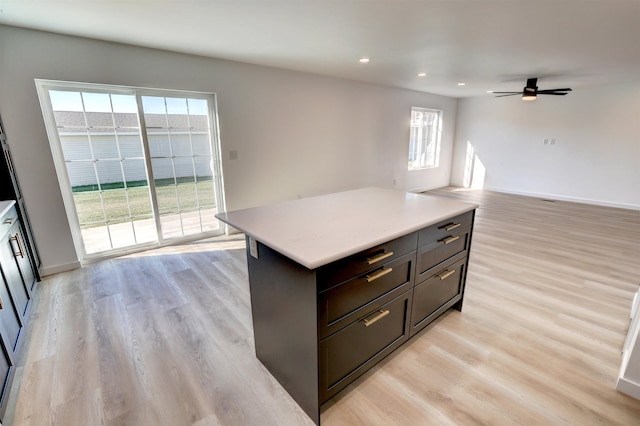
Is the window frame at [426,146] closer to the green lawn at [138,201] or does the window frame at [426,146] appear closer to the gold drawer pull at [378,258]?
the green lawn at [138,201]

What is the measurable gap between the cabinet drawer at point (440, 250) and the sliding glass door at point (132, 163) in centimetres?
315

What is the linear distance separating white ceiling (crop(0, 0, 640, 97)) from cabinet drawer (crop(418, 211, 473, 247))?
1.61 m

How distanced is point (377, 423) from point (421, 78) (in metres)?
5.18

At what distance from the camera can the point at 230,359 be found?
1917 mm

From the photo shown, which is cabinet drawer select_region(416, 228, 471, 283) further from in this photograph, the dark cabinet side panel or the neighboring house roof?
the neighboring house roof

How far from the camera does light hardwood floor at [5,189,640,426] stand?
1.54 meters

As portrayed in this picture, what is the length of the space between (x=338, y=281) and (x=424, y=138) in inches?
275

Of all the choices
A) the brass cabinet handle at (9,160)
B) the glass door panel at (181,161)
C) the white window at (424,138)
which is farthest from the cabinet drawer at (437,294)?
the white window at (424,138)

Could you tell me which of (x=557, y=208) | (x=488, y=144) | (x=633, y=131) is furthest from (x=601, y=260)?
(x=488, y=144)

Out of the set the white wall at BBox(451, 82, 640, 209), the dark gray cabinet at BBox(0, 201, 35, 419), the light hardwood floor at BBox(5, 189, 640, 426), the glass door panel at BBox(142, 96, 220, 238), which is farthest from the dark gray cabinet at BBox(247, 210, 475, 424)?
the white wall at BBox(451, 82, 640, 209)

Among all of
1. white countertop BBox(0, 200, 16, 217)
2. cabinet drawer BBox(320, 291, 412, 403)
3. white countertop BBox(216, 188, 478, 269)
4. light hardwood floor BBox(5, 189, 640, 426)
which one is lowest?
light hardwood floor BBox(5, 189, 640, 426)

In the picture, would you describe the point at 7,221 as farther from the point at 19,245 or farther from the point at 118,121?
the point at 118,121

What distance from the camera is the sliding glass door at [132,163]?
3086 mm

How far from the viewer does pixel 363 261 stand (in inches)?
57.2
